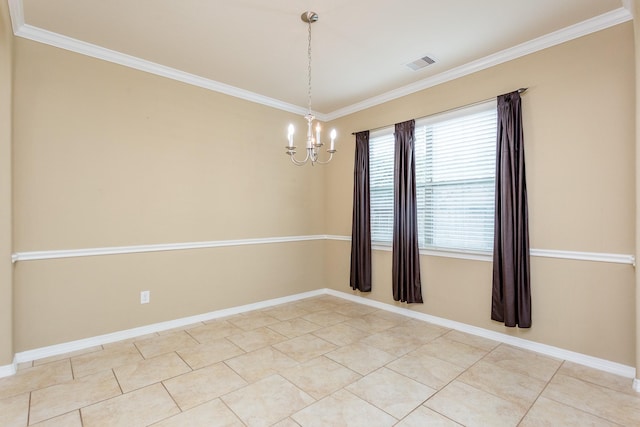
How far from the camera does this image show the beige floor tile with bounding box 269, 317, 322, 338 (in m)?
3.30

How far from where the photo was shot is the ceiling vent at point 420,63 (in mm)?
3123

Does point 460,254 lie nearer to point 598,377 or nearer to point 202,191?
point 598,377

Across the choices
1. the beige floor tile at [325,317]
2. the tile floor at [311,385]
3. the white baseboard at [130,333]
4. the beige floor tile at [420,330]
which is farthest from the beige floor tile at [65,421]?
the beige floor tile at [420,330]

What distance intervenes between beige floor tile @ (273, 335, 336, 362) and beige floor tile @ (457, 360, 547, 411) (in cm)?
116

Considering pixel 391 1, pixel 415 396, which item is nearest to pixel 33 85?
pixel 391 1

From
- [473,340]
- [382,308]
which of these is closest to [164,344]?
[382,308]

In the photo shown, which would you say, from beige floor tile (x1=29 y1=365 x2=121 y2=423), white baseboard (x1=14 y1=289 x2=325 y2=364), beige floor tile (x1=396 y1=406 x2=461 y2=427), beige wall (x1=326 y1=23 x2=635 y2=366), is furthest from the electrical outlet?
beige wall (x1=326 y1=23 x2=635 y2=366)

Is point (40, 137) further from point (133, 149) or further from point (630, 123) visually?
point (630, 123)

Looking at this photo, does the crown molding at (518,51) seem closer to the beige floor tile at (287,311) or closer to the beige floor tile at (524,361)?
the beige floor tile at (524,361)

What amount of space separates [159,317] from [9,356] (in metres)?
1.15

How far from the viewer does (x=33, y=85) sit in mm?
2676

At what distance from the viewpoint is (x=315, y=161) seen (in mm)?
2670

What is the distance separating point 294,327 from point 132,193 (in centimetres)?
218

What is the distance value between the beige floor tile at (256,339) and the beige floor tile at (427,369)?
45.7 inches
